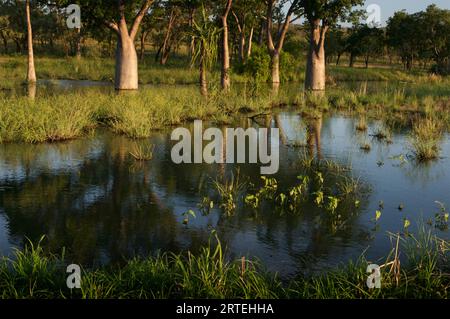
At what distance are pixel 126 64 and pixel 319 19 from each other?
12.3 meters

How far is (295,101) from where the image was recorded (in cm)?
2323

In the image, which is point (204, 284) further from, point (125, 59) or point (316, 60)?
point (316, 60)

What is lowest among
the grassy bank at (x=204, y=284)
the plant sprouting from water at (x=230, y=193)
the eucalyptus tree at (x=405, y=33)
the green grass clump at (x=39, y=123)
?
the grassy bank at (x=204, y=284)

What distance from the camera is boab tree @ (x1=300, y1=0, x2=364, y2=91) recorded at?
29.7 metres

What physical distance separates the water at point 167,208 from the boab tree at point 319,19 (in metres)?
19.8

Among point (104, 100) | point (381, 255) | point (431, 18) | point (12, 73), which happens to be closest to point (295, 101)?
point (104, 100)

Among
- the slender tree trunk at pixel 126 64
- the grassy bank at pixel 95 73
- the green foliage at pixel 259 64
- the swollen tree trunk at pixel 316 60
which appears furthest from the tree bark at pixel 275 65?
the slender tree trunk at pixel 126 64

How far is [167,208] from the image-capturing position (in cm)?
743

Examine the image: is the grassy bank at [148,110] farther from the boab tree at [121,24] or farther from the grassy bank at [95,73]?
the grassy bank at [95,73]

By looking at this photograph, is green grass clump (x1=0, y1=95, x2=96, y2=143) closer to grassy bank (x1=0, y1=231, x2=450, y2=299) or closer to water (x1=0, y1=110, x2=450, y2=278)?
water (x1=0, y1=110, x2=450, y2=278)

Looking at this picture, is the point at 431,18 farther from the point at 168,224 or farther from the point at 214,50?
the point at 168,224

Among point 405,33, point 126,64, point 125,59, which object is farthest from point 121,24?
point 405,33

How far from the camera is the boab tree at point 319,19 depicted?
97.3 ft

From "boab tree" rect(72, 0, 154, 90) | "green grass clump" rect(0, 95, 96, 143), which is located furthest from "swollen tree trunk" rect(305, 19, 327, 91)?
"green grass clump" rect(0, 95, 96, 143)
